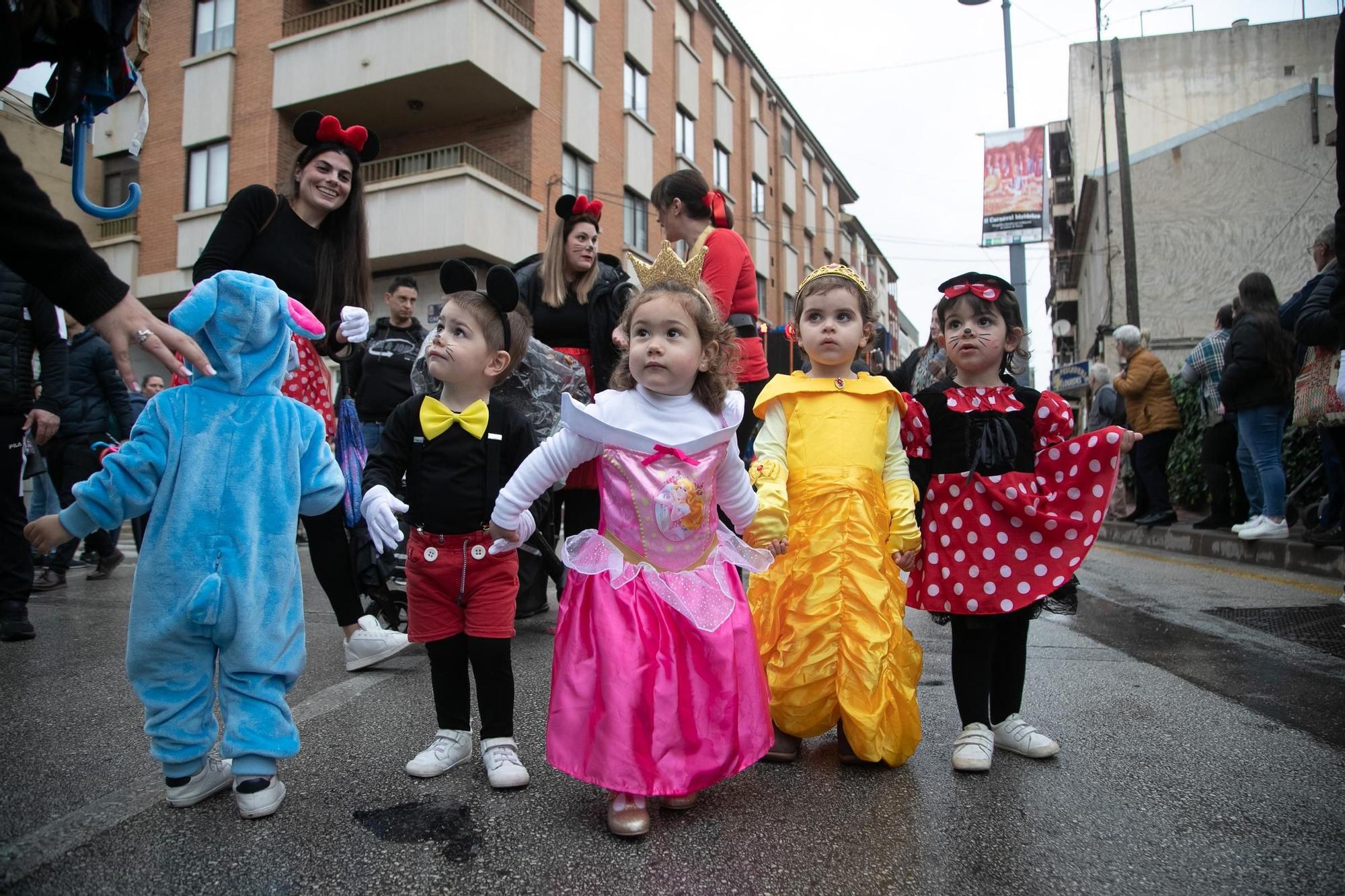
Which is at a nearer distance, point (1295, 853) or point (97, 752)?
point (1295, 853)

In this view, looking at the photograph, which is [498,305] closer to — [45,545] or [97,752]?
[45,545]

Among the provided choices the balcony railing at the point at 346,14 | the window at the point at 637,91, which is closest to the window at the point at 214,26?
the balcony railing at the point at 346,14

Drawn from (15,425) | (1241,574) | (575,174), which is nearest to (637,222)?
(575,174)

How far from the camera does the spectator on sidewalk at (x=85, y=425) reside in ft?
19.6

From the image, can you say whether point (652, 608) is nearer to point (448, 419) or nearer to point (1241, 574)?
point (448, 419)

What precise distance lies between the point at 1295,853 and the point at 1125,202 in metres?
18.2

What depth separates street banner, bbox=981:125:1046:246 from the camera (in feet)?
61.2

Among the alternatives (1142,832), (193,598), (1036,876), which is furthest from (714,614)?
(193,598)

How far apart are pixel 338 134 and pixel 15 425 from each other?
226 cm

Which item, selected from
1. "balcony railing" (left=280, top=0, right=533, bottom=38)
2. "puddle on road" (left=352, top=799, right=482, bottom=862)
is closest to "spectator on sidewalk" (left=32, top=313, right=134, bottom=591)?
"puddle on road" (left=352, top=799, right=482, bottom=862)

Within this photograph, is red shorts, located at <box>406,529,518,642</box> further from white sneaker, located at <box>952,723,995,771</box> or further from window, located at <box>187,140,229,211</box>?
window, located at <box>187,140,229,211</box>

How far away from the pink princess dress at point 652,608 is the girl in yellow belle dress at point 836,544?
0.79ft

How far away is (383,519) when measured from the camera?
→ 249cm

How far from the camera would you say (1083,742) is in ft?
9.11
